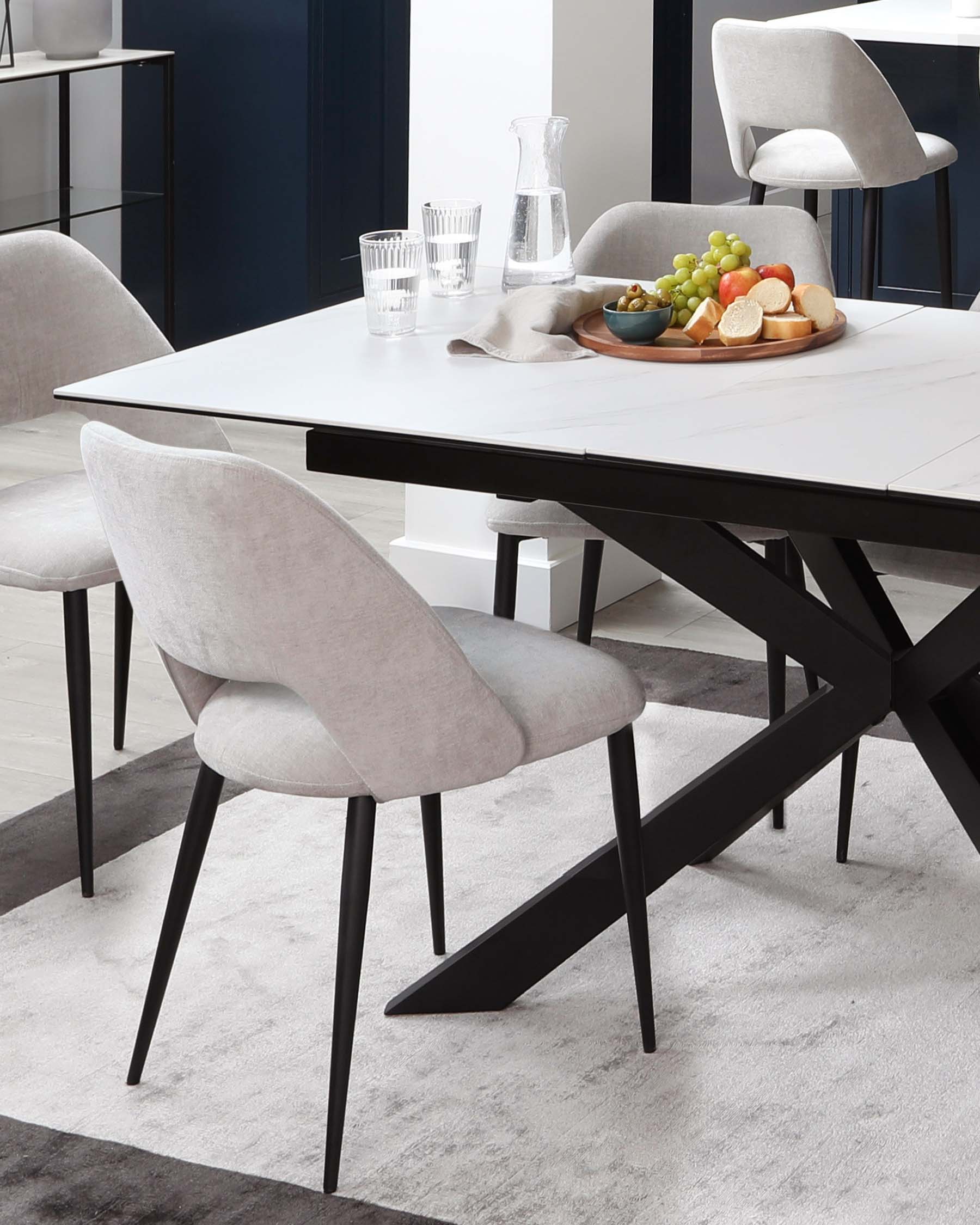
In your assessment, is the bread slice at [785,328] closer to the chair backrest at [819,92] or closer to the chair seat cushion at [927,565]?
the chair seat cushion at [927,565]

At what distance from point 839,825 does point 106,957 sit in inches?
42.9

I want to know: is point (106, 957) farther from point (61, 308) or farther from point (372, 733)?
point (61, 308)

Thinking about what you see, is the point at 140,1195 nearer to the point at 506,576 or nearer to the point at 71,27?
the point at 506,576

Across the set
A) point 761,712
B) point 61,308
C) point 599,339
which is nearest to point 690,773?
point 761,712

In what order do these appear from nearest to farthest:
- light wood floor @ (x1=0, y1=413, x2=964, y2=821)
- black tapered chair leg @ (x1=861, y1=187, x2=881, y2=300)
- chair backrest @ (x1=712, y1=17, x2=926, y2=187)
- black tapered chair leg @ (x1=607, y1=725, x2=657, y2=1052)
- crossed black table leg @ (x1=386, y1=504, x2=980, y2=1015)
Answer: black tapered chair leg @ (x1=607, y1=725, x2=657, y2=1052), crossed black table leg @ (x1=386, y1=504, x2=980, y2=1015), light wood floor @ (x1=0, y1=413, x2=964, y2=821), chair backrest @ (x1=712, y1=17, x2=926, y2=187), black tapered chair leg @ (x1=861, y1=187, x2=881, y2=300)

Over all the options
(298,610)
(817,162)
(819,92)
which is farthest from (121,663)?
(817,162)

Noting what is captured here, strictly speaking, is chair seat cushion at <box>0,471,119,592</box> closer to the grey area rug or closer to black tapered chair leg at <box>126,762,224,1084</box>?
the grey area rug

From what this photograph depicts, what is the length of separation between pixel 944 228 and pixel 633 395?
2.78m

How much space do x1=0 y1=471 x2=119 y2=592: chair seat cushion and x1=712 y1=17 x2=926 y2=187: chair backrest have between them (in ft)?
6.83

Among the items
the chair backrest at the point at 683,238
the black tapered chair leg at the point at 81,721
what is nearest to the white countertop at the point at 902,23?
the chair backrest at the point at 683,238

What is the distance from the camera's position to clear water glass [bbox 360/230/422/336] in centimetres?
255

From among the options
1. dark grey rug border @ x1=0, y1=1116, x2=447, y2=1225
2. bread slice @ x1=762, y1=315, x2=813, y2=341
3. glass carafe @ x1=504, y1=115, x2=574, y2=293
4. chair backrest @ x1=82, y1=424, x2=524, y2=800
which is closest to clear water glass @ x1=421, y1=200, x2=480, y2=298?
glass carafe @ x1=504, y1=115, x2=574, y2=293

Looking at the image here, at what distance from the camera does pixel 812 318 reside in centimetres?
249

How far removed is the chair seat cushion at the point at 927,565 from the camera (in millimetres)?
2561
